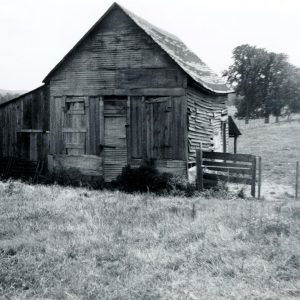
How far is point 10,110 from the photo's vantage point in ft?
60.5

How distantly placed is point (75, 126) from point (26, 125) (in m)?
3.03

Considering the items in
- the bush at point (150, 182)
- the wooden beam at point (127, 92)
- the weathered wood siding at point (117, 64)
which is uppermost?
the weathered wood siding at point (117, 64)

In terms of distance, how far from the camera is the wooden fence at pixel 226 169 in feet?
42.8

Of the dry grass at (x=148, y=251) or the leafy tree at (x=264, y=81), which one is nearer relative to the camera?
the dry grass at (x=148, y=251)

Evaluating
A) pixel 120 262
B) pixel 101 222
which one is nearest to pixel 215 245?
pixel 120 262

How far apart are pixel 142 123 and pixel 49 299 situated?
10.5 meters

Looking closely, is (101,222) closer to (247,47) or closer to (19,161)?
(19,161)

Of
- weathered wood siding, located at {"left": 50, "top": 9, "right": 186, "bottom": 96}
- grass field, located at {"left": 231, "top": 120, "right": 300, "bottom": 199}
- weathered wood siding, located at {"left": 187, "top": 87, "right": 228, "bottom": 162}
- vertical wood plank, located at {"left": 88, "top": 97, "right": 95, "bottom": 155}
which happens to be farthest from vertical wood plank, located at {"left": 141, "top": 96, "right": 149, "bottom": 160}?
grass field, located at {"left": 231, "top": 120, "right": 300, "bottom": 199}

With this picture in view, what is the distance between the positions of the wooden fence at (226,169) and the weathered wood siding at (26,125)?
7.34 meters

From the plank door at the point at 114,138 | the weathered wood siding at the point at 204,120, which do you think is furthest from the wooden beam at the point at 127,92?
the weathered wood siding at the point at 204,120

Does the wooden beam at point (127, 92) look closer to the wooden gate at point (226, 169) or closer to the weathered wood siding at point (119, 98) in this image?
the weathered wood siding at point (119, 98)

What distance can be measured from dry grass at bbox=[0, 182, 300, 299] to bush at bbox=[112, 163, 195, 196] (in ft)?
12.1

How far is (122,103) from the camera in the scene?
15555mm

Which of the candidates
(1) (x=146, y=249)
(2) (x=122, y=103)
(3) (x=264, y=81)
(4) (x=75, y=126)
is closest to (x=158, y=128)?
(2) (x=122, y=103)
